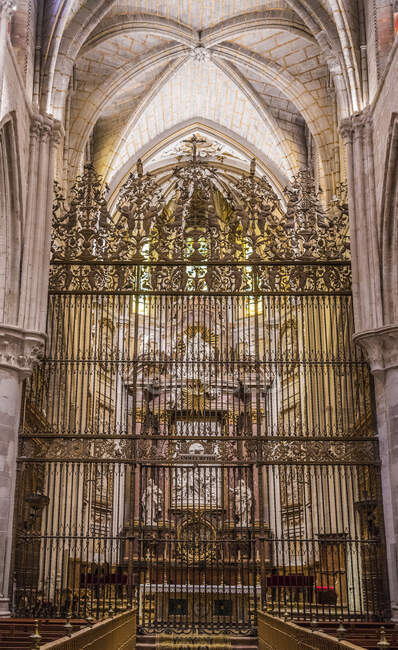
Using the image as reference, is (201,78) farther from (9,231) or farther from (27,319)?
(27,319)

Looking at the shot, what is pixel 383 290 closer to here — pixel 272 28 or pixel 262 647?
pixel 262 647

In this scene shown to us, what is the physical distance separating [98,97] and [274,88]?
5.28 m

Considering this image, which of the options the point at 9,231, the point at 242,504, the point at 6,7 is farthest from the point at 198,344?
the point at 242,504

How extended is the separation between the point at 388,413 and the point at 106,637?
22.9 ft

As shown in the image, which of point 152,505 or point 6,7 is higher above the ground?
point 6,7

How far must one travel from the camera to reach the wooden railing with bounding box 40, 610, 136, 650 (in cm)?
575

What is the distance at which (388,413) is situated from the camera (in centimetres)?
1309

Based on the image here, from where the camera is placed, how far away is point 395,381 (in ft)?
43.0

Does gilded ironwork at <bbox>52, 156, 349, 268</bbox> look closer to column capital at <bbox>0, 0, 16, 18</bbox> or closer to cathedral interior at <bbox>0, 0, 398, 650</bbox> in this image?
cathedral interior at <bbox>0, 0, 398, 650</bbox>

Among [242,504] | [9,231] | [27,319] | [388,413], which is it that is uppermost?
[9,231]

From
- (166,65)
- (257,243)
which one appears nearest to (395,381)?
(257,243)

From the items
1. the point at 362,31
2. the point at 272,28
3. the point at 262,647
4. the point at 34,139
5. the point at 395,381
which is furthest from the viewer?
the point at 272,28

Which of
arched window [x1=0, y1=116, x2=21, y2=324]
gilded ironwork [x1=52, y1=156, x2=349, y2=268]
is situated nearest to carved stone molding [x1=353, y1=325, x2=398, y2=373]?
gilded ironwork [x1=52, y1=156, x2=349, y2=268]

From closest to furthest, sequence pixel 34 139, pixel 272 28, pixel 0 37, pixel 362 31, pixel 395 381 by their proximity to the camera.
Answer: pixel 0 37 < pixel 395 381 < pixel 34 139 < pixel 362 31 < pixel 272 28
